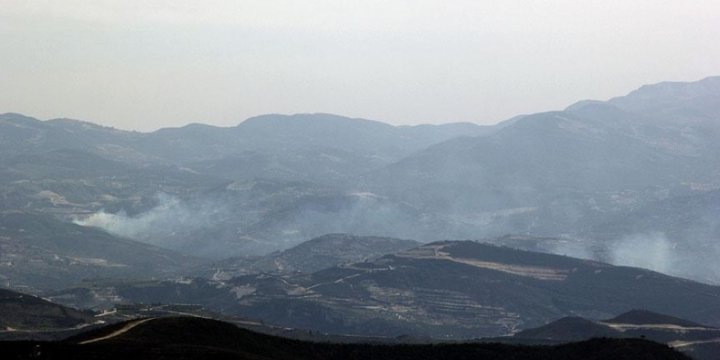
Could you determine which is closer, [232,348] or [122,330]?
[232,348]

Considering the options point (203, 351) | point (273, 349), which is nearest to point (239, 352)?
→ point (203, 351)

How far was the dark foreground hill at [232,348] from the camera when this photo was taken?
12138 cm

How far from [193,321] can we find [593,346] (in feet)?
160

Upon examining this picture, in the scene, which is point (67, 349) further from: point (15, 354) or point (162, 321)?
point (162, 321)

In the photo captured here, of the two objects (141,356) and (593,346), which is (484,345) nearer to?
(593,346)

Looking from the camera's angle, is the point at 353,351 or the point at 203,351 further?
the point at 353,351

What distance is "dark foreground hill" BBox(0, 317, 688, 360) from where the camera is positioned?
12138 centimetres

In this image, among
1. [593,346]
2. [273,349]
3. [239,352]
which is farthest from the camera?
[593,346]

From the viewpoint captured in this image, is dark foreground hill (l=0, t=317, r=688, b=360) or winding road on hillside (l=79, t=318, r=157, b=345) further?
winding road on hillside (l=79, t=318, r=157, b=345)

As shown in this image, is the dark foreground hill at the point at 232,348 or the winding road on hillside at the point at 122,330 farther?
the winding road on hillside at the point at 122,330

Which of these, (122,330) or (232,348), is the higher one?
(122,330)

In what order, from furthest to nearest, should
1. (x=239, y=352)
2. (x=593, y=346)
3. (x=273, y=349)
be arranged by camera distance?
1. (x=593, y=346)
2. (x=273, y=349)
3. (x=239, y=352)

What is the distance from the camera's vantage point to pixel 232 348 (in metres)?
136

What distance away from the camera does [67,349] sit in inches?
4756
